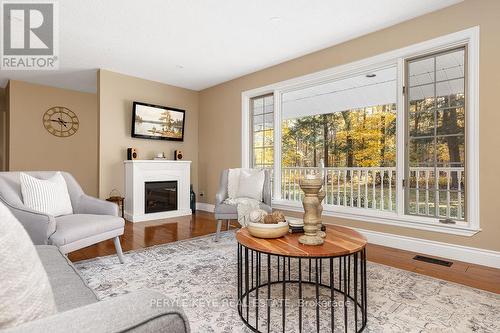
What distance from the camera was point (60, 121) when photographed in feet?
19.3

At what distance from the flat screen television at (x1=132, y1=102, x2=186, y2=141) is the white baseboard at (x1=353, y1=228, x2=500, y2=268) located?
12.9 ft

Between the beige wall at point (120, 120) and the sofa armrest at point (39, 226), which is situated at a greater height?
the beige wall at point (120, 120)

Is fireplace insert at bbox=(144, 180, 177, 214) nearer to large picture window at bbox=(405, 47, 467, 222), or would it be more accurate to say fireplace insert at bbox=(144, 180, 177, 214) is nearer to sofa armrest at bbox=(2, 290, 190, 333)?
large picture window at bbox=(405, 47, 467, 222)

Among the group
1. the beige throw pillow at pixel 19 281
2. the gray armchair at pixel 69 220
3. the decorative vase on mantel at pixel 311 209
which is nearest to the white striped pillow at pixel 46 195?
the gray armchair at pixel 69 220

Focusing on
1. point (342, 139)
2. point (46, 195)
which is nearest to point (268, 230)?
point (46, 195)

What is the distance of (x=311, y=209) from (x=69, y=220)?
2024 mm

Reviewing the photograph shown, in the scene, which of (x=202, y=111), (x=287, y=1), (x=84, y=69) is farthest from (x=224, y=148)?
(x=287, y=1)

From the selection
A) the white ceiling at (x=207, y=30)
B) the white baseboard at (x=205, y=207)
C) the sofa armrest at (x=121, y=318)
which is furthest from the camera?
the white baseboard at (x=205, y=207)

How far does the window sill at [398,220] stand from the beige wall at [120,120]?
3.10 meters

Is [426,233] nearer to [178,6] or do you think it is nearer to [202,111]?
[178,6]

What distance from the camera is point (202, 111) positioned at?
598 cm

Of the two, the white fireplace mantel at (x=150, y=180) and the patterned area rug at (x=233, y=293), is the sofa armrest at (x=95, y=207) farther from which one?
Result: the white fireplace mantel at (x=150, y=180)

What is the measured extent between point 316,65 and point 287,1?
1348 millimetres

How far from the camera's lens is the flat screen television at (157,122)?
5.03m
